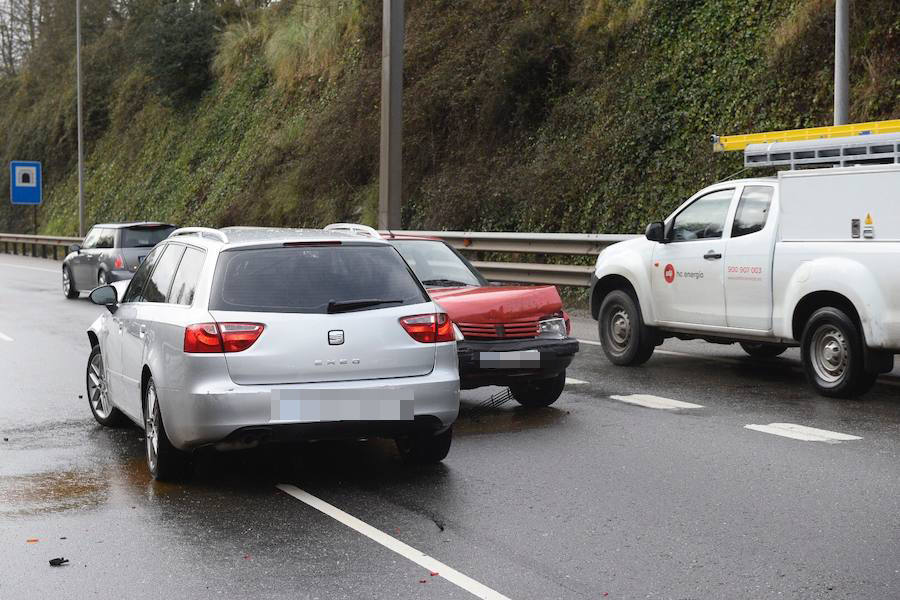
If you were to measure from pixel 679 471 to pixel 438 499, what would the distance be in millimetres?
1642

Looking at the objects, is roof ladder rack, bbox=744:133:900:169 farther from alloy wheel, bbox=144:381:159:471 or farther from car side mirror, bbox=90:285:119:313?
alloy wheel, bbox=144:381:159:471

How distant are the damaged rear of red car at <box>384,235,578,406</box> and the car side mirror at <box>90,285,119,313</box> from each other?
2535mm

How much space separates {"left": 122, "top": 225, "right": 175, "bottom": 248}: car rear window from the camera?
24.5 m

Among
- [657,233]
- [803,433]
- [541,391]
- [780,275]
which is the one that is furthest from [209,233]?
[657,233]

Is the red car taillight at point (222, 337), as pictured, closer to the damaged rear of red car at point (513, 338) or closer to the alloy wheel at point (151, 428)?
the alloy wheel at point (151, 428)

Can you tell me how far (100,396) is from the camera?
9.71 meters

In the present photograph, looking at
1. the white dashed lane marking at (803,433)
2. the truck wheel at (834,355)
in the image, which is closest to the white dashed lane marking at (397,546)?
the white dashed lane marking at (803,433)

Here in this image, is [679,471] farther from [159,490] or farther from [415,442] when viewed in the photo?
[159,490]

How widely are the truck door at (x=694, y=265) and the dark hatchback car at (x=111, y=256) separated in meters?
13.9

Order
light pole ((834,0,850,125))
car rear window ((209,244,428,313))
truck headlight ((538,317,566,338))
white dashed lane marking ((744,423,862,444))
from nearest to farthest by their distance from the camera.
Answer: car rear window ((209,244,428,313)) → white dashed lane marking ((744,423,862,444)) → truck headlight ((538,317,566,338)) → light pole ((834,0,850,125))

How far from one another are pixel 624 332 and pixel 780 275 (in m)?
2.32

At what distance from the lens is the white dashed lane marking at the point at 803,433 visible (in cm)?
873

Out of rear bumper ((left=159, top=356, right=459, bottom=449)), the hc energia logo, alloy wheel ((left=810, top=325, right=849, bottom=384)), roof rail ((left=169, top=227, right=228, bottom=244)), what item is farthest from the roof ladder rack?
roof rail ((left=169, top=227, right=228, bottom=244))

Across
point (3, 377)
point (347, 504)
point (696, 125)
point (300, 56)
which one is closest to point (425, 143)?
point (696, 125)
